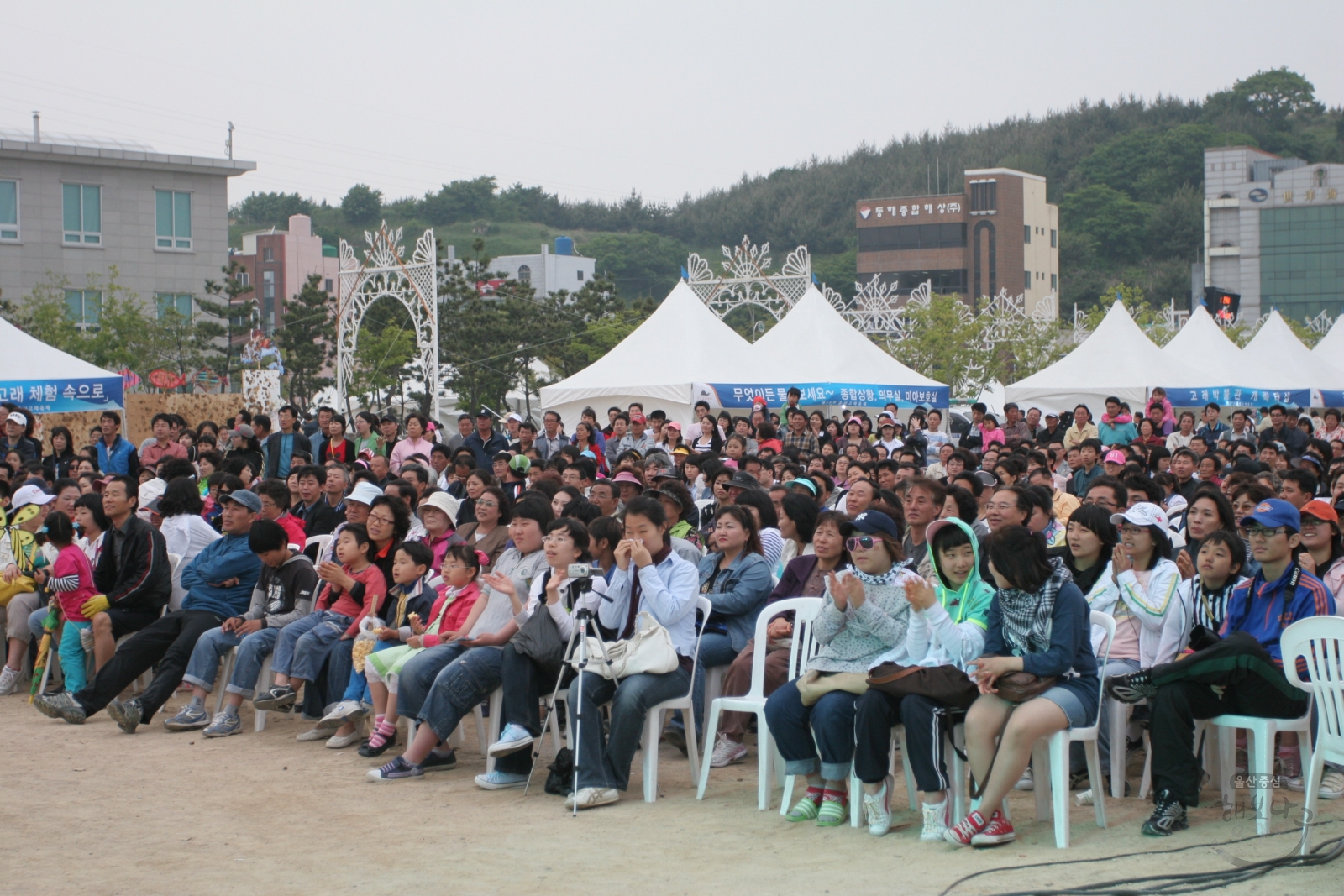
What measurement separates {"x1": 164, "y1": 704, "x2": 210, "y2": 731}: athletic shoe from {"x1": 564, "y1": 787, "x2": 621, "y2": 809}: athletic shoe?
2.68 m

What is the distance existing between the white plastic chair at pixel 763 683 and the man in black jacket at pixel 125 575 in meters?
3.64

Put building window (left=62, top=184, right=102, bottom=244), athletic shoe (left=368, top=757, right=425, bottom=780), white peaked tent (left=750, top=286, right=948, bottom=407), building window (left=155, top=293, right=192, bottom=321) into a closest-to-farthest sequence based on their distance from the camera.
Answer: athletic shoe (left=368, top=757, right=425, bottom=780)
white peaked tent (left=750, top=286, right=948, bottom=407)
building window (left=62, top=184, right=102, bottom=244)
building window (left=155, top=293, right=192, bottom=321)

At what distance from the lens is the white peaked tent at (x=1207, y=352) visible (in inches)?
886

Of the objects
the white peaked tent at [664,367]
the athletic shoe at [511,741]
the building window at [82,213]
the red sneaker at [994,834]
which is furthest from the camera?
the building window at [82,213]

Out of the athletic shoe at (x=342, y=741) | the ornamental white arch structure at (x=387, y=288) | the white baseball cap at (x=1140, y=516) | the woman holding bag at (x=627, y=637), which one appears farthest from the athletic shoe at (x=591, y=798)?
the ornamental white arch structure at (x=387, y=288)

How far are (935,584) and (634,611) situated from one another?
4.26ft

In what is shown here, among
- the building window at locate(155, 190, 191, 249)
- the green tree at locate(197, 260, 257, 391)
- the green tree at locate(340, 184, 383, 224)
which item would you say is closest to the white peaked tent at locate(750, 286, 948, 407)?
the green tree at locate(197, 260, 257, 391)

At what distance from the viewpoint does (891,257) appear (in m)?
79.8

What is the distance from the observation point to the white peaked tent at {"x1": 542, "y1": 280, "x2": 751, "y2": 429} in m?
18.1

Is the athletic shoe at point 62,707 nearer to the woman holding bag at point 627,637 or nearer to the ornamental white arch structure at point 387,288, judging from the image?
the woman holding bag at point 627,637

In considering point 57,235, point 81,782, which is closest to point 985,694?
point 81,782

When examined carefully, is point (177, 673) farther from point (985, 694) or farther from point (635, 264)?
point (635, 264)

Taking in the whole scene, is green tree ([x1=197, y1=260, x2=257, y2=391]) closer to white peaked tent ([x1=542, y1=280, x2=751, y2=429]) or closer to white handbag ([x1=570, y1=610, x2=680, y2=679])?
white peaked tent ([x1=542, y1=280, x2=751, y2=429])

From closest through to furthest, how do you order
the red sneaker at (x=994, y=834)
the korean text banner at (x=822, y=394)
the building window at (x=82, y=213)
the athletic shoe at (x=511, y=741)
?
1. the red sneaker at (x=994, y=834)
2. the athletic shoe at (x=511, y=741)
3. the korean text banner at (x=822, y=394)
4. the building window at (x=82, y=213)
